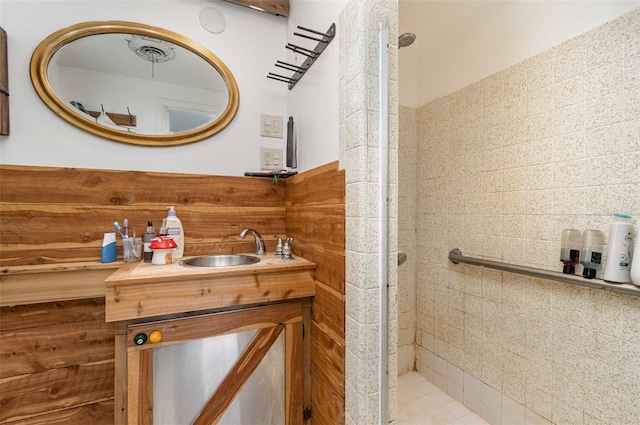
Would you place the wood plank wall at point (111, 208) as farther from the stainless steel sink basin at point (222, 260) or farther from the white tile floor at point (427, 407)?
the white tile floor at point (427, 407)

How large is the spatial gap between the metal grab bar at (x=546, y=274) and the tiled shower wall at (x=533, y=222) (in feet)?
0.18

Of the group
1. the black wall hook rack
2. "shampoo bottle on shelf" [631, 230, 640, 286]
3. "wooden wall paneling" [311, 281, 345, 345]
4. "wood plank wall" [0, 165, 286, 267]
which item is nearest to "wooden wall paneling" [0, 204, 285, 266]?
"wood plank wall" [0, 165, 286, 267]

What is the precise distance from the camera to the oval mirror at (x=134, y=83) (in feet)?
3.96

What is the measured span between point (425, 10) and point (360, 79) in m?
1.18

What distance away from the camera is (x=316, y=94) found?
1238mm

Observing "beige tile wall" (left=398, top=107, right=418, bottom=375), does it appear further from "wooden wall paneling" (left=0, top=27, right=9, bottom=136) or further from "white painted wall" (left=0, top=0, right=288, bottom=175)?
"wooden wall paneling" (left=0, top=27, right=9, bottom=136)

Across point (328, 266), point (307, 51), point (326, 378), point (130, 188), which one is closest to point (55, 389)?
point (130, 188)

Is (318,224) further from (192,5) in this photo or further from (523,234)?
(192,5)

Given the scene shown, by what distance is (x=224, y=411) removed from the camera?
3.37ft

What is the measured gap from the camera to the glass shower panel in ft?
3.18

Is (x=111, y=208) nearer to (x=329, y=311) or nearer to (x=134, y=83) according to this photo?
(x=134, y=83)

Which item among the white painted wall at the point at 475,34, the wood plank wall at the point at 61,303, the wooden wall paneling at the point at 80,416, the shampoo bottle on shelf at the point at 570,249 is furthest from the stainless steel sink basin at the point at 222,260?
the white painted wall at the point at 475,34

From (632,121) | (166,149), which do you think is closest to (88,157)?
(166,149)

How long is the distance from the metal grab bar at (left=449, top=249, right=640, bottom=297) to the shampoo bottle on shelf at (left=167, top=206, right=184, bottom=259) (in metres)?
1.50
